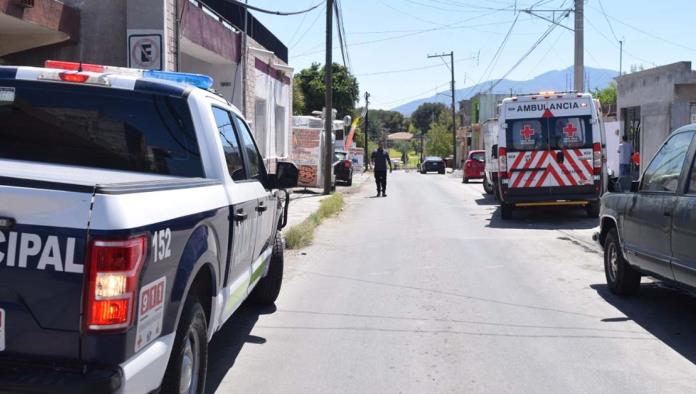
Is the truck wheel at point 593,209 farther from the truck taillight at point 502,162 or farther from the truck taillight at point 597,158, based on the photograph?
the truck taillight at point 502,162

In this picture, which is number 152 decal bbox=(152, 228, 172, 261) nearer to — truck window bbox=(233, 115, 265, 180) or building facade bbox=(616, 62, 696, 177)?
truck window bbox=(233, 115, 265, 180)

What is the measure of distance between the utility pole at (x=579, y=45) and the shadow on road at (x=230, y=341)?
17936 millimetres

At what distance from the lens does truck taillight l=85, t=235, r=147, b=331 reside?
9.25 ft

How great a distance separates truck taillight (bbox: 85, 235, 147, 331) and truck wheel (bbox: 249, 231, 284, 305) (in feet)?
14.0

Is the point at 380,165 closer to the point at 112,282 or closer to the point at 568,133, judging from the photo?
the point at 568,133

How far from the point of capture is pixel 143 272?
2967mm

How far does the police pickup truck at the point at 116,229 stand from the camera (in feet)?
9.25

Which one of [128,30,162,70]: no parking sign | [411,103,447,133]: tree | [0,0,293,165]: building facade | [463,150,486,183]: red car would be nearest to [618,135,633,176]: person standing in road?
[463,150,486,183]: red car

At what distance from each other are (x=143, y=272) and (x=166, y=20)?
11.0 metres

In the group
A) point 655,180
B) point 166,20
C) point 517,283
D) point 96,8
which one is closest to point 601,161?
point 517,283

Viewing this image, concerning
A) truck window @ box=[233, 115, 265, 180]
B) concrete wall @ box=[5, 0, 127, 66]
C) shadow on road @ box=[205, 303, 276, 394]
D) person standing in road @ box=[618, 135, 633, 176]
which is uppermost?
concrete wall @ box=[5, 0, 127, 66]

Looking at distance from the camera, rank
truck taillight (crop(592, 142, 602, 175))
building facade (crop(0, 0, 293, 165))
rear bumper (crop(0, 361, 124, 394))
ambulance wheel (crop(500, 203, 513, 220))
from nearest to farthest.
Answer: rear bumper (crop(0, 361, 124, 394))
building facade (crop(0, 0, 293, 165))
truck taillight (crop(592, 142, 602, 175))
ambulance wheel (crop(500, 203, 513, 220))

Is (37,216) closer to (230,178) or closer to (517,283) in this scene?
(230,178)

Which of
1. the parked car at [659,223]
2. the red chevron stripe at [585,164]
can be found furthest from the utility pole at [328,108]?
the parked car at [659,223]
